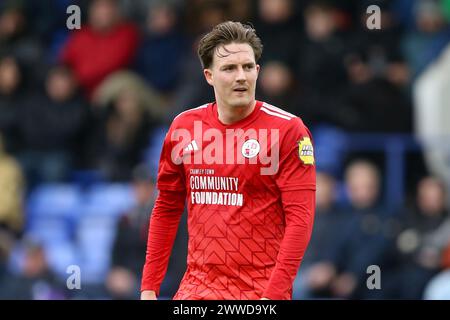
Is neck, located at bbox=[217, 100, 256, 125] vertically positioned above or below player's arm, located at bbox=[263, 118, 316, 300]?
above

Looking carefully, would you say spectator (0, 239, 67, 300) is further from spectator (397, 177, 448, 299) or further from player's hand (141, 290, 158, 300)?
player's hand (141, 290, 158, 300)

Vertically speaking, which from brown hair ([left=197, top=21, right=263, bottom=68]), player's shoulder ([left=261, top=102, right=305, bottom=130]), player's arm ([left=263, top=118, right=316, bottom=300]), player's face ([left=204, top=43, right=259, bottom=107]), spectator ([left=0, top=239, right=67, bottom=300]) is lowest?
spectator ([left=0, top=239, right=67, bottom=300])

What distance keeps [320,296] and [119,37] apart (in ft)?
12.9

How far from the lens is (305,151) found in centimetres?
616

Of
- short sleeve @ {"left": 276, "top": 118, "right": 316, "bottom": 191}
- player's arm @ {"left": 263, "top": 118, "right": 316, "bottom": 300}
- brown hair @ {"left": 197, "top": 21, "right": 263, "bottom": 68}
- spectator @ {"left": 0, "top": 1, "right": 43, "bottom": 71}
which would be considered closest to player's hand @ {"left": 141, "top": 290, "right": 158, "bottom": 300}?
player's arm @ {"left": 263, "top": 118, "right": 316, "bottom": 300}

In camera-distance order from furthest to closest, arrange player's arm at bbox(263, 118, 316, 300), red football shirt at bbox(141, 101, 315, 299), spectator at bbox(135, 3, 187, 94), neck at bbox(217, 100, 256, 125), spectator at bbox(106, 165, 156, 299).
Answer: spectator at bbox(135, 3, 187, 94) < spectator at bbox(106, 165, 156, 299) < neck at bbox(217, 100, 256, 125) < red football shirt at bbox(141, 101, 315, 299) < player's arm at bbox(263, 118, 316, 300)

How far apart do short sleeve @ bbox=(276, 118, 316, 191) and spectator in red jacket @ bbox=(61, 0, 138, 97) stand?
6891 millimetres

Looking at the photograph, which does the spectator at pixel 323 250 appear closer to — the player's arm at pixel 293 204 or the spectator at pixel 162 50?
the spectator at pixel 162 50

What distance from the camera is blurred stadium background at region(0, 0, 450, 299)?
1087 cm

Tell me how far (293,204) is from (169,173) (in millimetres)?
808

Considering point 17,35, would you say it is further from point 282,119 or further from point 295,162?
point 295,162

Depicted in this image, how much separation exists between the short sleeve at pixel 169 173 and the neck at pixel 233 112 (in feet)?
1.09

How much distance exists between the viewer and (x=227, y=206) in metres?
6.29

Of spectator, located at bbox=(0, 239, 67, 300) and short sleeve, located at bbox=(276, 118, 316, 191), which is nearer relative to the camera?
short sleeve, located at bbox=(276, 118, 316, 191)
